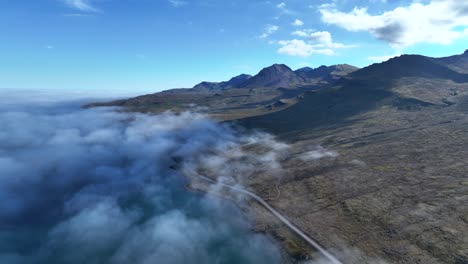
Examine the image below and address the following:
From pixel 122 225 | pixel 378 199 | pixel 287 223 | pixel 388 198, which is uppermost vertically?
pixel 388 198

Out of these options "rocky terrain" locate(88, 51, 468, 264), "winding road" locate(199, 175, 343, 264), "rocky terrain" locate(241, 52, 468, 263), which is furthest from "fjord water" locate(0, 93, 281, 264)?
"rocky terrain" locate(241, 52, 468, 263)

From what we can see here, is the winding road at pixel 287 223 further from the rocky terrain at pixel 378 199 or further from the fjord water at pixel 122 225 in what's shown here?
the fjord water at pixel 122 225

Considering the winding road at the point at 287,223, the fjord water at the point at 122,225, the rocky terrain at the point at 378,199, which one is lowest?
the fjord water at the point at 122,225

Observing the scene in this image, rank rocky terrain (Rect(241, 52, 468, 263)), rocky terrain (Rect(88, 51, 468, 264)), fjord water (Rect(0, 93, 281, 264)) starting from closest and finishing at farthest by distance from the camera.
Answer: rocky terrain (Rect(88, 51, 468, 264)) < rocky terrain (Rect(241, 52, 468, 263)) < fjord water (Rect(0, 93, 281, 264))

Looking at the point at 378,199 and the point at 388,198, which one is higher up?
the point at 388,198

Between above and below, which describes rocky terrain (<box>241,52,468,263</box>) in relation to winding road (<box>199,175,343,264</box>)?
above

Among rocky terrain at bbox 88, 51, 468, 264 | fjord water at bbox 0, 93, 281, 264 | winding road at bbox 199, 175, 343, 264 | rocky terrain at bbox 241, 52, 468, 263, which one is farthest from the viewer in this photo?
fjord water at bbox 0, 93, 281, 264

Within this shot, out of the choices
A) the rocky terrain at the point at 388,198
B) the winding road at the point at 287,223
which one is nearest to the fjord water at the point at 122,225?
the winding road at the point at 287,223

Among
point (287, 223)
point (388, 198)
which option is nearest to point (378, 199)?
point (388, 198)

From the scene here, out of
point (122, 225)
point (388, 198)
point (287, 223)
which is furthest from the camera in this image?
point (388, 198)

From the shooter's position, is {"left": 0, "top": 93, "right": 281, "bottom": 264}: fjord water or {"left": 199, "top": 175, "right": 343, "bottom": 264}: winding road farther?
{"left": 0, "top": 93, "right": 281, "bottom": 264}: fjord water

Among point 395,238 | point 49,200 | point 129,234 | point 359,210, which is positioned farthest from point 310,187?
point 49,200

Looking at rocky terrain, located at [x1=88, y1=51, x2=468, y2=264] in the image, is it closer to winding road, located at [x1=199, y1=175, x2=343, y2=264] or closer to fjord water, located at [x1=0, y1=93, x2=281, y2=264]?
winding road, located at [x1=199, y1=175, x2=343, y2=264]

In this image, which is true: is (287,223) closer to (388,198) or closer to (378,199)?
(378,199)
